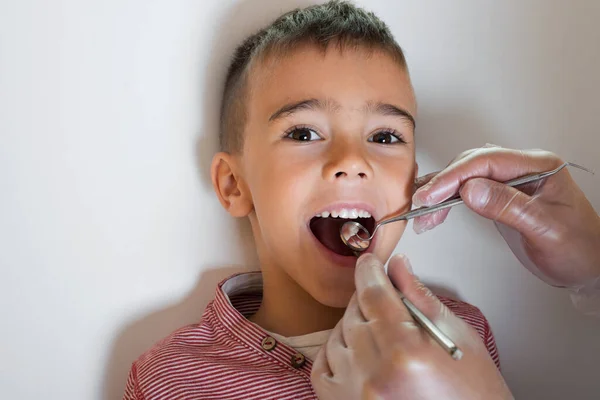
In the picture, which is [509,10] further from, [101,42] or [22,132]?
[22,132]

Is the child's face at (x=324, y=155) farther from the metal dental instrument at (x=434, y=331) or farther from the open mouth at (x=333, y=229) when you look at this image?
the metal dental instrument at (x=434, y=331)

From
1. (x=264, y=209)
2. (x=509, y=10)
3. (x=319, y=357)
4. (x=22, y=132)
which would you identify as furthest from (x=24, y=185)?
(x=509, y=10)

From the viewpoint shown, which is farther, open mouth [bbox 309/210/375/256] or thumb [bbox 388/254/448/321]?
open mouth [bbox 309/210/375/256]

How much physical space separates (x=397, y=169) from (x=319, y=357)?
331 millimetres

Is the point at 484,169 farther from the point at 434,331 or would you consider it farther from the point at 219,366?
the point at 219,366

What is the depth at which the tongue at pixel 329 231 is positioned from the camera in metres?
0.93

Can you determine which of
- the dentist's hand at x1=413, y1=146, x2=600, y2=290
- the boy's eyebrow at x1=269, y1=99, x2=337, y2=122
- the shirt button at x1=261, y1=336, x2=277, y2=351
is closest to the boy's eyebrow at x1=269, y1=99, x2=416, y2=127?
the boy's eyebrow at x1=269, y1=99, x2=337, y2=122

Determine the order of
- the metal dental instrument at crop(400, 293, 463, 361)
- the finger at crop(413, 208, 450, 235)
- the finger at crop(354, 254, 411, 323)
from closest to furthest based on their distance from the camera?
the metal dental instrument at crop(400, 293, 463, 361) → the finger at crop(354, 254, 411, 323) → the finger at crop(413, 208, 450, 235)

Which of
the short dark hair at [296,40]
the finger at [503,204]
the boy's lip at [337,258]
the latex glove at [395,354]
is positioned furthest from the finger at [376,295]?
the short dark hair at [296,40]

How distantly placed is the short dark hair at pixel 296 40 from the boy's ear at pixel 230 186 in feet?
0.09

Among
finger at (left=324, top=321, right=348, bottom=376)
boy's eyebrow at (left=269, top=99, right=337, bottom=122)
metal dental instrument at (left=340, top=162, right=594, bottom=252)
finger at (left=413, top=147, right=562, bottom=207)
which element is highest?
boy's eyebrow at (left=269, top=99, right=337, bottom=122)

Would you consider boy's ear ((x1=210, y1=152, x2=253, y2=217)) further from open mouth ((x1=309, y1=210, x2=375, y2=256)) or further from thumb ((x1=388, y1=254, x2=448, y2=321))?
thumb ((x1=388, y1=254, x2=448, y2=321))

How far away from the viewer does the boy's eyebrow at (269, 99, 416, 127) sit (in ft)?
2.75

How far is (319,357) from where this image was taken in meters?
0.75
